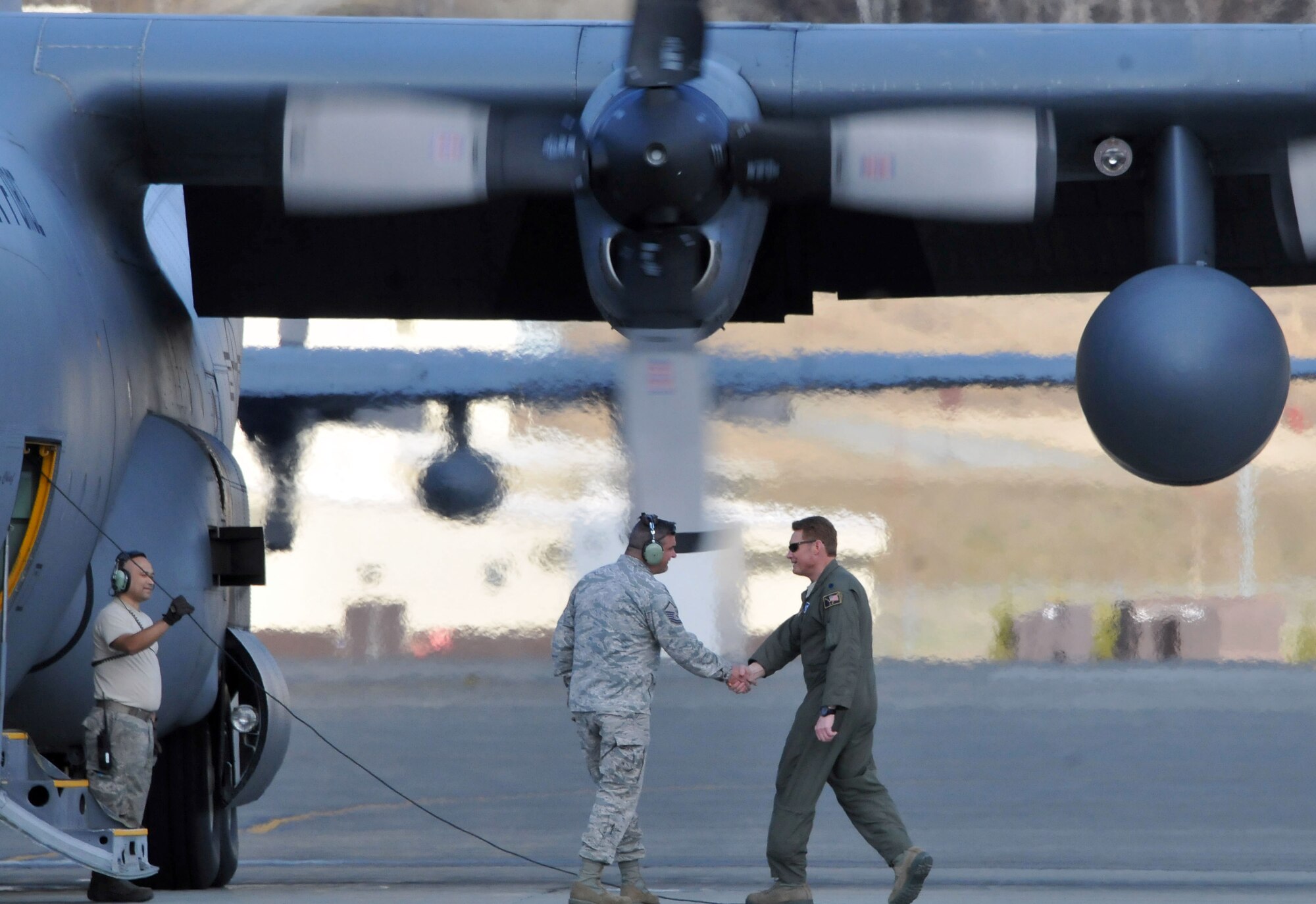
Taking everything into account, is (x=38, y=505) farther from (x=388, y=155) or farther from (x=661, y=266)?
(x=661, y=266)

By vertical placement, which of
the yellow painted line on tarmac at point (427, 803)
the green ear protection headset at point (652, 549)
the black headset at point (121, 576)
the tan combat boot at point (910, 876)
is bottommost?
the yellow painted line on tarmac at point (427, 803)

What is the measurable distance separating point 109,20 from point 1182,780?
8803 mm

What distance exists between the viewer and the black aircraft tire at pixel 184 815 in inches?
340

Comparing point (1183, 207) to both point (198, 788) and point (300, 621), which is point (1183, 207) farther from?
point (300, 621)

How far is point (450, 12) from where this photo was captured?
133 feet

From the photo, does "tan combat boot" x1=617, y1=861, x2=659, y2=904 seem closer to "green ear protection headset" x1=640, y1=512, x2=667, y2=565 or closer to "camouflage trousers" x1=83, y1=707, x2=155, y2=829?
"green ear protection headset" x1=640, y1=512, x2=667, y2=565

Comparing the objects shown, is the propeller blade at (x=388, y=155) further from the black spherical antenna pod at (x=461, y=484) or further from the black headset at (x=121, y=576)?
the black spherical antenna pod at (x=461, y=484)

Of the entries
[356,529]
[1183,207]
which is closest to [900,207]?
[1183,207]

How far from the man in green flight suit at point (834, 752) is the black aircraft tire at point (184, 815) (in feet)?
10.1

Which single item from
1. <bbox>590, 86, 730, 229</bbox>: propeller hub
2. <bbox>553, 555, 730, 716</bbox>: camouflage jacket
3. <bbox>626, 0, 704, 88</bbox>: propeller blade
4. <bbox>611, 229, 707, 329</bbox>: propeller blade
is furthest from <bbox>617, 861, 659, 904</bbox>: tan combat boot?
<bbox>626, 0, 704, 88</bbox>: propeller blade

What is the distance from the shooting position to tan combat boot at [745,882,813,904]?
22.2ft

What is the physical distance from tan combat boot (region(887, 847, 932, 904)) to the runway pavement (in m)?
0.81

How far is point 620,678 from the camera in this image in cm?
691

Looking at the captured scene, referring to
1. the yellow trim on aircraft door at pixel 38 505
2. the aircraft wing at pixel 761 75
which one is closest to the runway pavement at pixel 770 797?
the yellow trim on aircraft door at pixel 38 505
